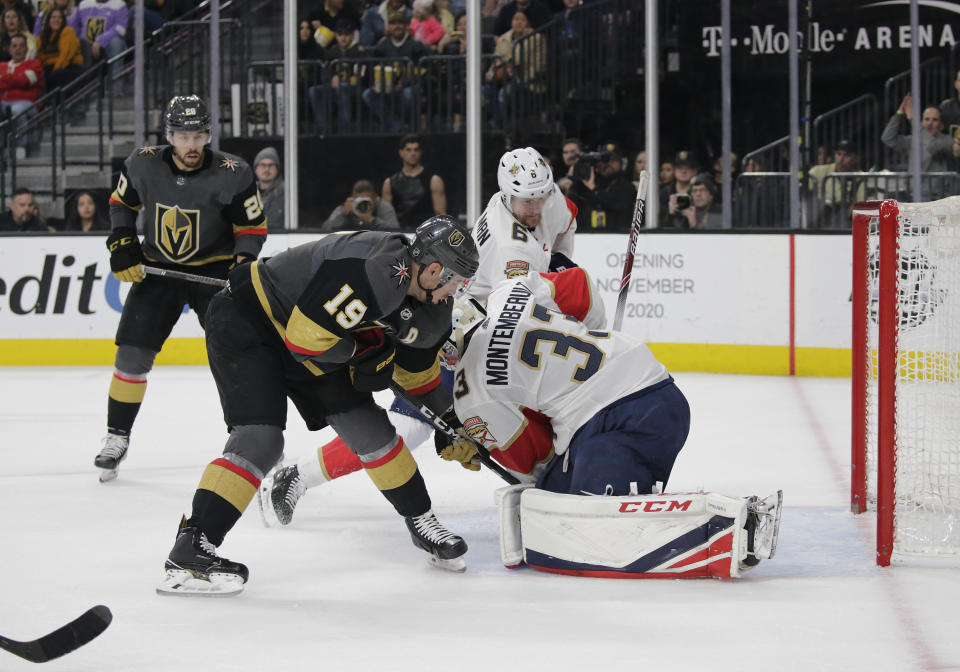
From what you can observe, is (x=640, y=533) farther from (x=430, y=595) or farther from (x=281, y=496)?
(x=281, y=496)

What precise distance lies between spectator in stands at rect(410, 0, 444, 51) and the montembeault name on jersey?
211 inches

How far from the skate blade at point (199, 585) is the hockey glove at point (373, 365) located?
0.49 meters

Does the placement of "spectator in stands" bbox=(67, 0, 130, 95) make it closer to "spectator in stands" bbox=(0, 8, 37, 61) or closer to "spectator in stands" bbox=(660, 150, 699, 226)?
"spectator in stands" bbox=(0, 8, 37, 61)

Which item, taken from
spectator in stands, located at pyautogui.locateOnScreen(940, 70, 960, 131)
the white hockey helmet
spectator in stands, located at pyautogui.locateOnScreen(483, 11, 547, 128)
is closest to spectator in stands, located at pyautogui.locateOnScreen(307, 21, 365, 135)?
spectator in stands, located at pyautogui.locateOnScreen(483, 11, 547, 128)

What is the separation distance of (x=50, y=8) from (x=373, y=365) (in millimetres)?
6651

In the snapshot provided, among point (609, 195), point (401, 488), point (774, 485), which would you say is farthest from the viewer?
point (609, 195)

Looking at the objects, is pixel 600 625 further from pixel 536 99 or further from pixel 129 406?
pixel 536 99

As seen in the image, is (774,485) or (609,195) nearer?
(774,485)

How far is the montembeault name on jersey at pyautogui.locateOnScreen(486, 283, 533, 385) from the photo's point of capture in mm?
2959

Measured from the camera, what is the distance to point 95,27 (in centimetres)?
856

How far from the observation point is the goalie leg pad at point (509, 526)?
2990 mm

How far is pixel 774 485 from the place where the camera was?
409 cm

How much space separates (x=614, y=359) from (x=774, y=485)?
4.26 ft

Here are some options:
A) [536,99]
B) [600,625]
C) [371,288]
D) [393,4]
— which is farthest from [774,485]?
[393,4]
